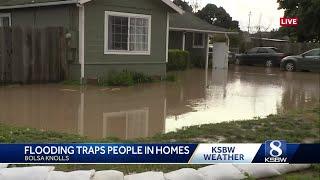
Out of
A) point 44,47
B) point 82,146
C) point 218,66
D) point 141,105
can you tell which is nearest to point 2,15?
point 44,47

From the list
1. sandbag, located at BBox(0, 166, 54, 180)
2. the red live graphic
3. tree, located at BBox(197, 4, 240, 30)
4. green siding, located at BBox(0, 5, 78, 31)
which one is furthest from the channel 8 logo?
tree, located at BBox(197, 4, 240, 30)

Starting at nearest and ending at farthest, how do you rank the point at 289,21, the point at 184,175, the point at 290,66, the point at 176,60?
the point at 184,175 → the point at 176,60 → the point at 290,66 → the point at 289,21

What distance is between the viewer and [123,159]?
12.6 feet

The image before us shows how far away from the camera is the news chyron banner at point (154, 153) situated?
378 centimetres

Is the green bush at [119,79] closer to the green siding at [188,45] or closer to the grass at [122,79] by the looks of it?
the grass at [122,79]

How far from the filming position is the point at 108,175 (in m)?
5.22

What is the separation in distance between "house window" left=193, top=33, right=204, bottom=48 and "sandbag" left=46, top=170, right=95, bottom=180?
81.2ft

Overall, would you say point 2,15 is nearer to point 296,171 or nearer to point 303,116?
point 303,116

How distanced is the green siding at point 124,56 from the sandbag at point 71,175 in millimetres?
11393

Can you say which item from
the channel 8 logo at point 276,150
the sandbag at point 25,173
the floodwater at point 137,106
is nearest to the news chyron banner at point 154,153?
the channel 8 logo at point 276,150

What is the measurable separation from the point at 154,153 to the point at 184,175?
1602mm

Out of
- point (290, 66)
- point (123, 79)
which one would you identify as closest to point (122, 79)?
point (123, 79)

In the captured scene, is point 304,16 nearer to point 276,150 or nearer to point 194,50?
point 194,50

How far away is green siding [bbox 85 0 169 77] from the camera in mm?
16484
